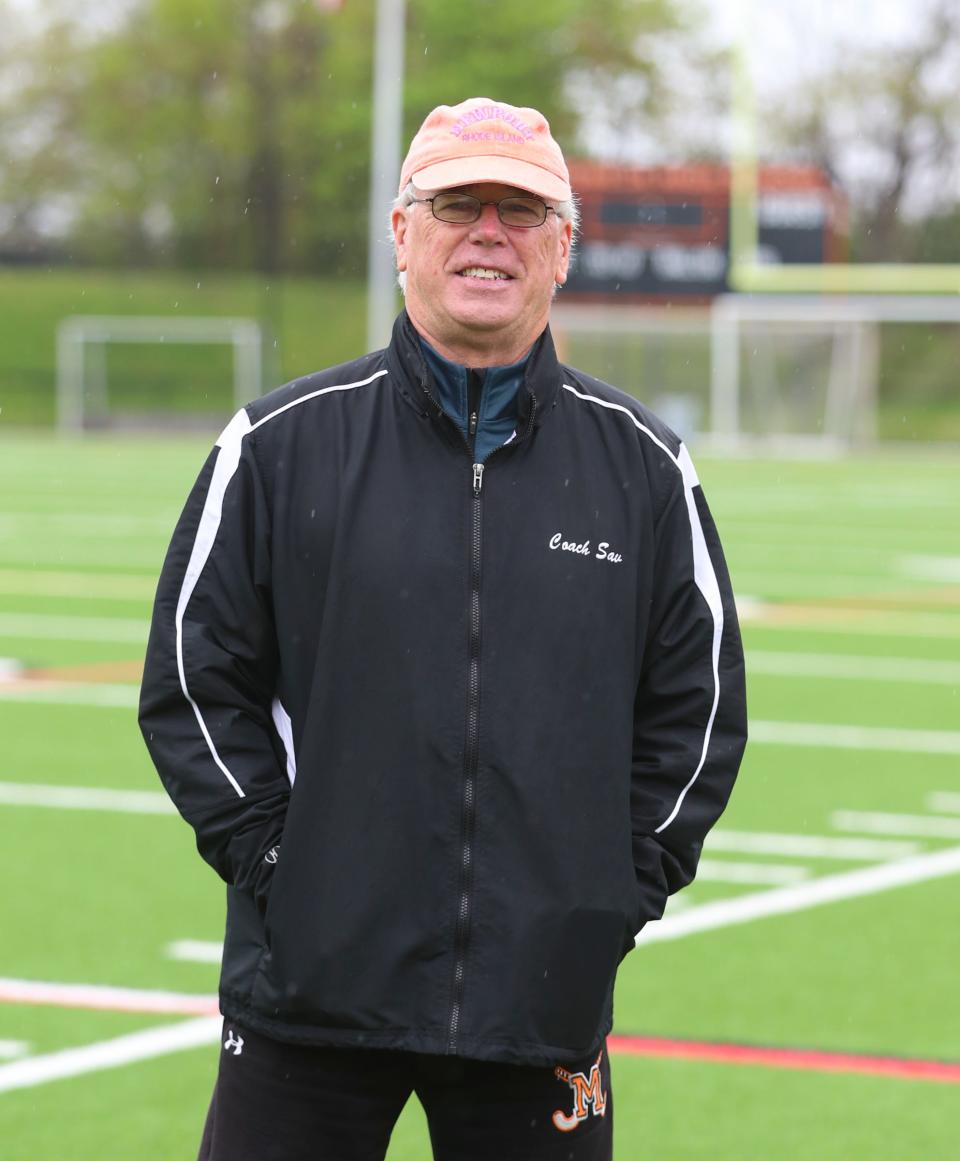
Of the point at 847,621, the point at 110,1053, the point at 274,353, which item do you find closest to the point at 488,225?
the point at 110,1053

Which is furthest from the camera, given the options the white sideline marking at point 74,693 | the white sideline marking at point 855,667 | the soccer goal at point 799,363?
the soccer goal at point 799,363

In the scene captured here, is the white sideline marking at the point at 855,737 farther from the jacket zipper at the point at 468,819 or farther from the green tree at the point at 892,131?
the green tree at the point at 892,131

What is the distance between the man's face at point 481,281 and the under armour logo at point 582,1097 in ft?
3.01

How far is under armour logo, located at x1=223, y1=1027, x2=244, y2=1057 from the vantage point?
2744 mm

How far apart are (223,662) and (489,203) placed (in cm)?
67

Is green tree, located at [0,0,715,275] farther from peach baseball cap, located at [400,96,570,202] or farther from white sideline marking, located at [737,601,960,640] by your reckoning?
peach baseball cap, located at [400,96,570,202]

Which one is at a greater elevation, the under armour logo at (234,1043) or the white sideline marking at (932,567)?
the under armour logo at (234,1043)

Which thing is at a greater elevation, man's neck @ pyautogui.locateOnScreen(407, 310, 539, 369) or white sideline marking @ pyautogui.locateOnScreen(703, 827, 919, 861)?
man's neck @ pyautogui.locateOnScreen(407, 310, 539, 369)

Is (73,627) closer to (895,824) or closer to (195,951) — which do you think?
(895,824)

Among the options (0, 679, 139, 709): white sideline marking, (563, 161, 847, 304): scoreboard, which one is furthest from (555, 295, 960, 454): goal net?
(0, 679, 139, 709): white sideline marking

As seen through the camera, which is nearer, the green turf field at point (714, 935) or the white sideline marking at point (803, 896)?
the green turf field at point (714, 935)

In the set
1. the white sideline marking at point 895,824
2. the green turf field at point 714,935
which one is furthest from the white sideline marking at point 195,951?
the white sideline marking at point 895,824

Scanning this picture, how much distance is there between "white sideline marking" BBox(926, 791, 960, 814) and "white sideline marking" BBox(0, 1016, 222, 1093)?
3240 millimetres

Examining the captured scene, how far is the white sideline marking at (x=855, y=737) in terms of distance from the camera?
8633mm
